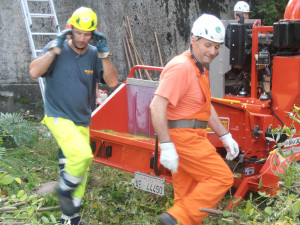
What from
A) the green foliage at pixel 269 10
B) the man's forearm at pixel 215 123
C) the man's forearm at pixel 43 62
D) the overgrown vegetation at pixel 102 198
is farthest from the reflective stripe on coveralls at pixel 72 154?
the green foliage at pixel 269 10

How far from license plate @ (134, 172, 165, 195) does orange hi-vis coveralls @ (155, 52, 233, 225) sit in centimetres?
75

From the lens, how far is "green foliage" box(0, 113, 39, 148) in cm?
699

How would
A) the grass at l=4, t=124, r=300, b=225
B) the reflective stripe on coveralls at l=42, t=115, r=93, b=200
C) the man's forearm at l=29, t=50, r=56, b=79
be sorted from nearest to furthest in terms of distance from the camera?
the reflective stripe on coveralls at l=42, t=115, r=93, b=200, the man's forearm at l=29, t=50, r=56, b=79, the grass at l=4, t=124, r=300, b=225

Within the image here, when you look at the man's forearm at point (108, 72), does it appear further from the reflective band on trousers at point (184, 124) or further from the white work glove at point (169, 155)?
the white work glove at point (169, 155)

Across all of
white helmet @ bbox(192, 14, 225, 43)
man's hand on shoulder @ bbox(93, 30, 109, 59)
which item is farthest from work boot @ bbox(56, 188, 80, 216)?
white helmet @ bbox(192, 14, 225, 43)

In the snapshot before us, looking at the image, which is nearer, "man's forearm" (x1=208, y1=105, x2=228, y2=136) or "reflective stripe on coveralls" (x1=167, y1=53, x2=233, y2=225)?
"reflective stripe on coveralls" (x1=167, y1=53, x2=233, y2=225)

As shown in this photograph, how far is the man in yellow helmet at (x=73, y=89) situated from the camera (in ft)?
13.8

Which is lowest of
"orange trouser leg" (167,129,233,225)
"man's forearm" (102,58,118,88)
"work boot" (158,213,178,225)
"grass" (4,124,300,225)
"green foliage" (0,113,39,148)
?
"grass" (4,124,300,225)

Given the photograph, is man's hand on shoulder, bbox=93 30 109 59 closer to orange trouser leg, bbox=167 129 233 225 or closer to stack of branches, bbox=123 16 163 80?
orange trouser leg, bbox=167 129 233 225

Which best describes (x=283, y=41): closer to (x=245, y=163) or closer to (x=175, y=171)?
(x=245, y=163)

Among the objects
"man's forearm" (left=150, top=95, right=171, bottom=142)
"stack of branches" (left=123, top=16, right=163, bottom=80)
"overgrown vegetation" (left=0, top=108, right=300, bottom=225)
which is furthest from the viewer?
"stack of branches" (left=123, top=16, right=163, bottom=80)

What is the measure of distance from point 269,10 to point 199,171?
8.59 metres

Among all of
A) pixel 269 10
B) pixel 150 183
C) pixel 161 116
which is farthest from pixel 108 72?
pixel 269 10

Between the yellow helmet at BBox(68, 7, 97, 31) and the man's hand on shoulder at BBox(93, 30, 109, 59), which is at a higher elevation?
the yellow helmet at BBox(68, 7, 97, 31)
